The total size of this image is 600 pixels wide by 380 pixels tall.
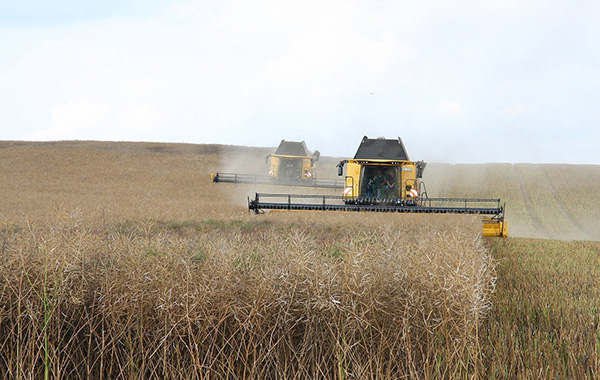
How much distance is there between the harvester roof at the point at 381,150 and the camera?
17.7 meters

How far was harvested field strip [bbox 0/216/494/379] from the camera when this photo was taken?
4.72 m

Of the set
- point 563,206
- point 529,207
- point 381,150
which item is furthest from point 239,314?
point 563,206

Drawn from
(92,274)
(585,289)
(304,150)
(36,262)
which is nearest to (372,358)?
(92,274)

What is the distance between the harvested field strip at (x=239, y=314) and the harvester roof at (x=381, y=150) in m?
12.5

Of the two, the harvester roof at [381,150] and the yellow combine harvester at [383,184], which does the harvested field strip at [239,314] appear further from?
the harvester roof at [381,150]

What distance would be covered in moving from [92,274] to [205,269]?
1.01m

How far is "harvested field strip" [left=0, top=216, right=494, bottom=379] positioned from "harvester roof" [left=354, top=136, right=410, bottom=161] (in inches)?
490

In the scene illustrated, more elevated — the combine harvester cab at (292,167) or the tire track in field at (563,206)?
the combine harvester cab at (292,167)

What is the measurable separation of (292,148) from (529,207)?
1647 cm

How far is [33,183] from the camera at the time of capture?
1553 inches

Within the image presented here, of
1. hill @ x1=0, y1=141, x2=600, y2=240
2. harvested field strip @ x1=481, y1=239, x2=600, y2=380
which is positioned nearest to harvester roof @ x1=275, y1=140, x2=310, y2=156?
hill @ x1=0, y1=141, x2=600, y2=240

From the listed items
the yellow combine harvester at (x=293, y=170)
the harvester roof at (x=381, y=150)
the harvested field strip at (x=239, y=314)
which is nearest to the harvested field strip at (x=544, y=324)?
the harvested field strip at (x=239, y=314)

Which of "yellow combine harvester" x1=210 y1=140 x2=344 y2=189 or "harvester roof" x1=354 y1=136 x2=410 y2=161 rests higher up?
"harvester roof" x1=354 y1=136 x2=410 y2=161

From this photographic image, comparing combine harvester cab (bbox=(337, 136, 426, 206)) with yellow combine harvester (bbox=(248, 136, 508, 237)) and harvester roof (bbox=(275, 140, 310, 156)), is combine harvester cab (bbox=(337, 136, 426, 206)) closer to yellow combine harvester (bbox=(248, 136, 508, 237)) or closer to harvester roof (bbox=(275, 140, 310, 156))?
yellow combine harvester (bbox=(248, 136, 508, 237))
